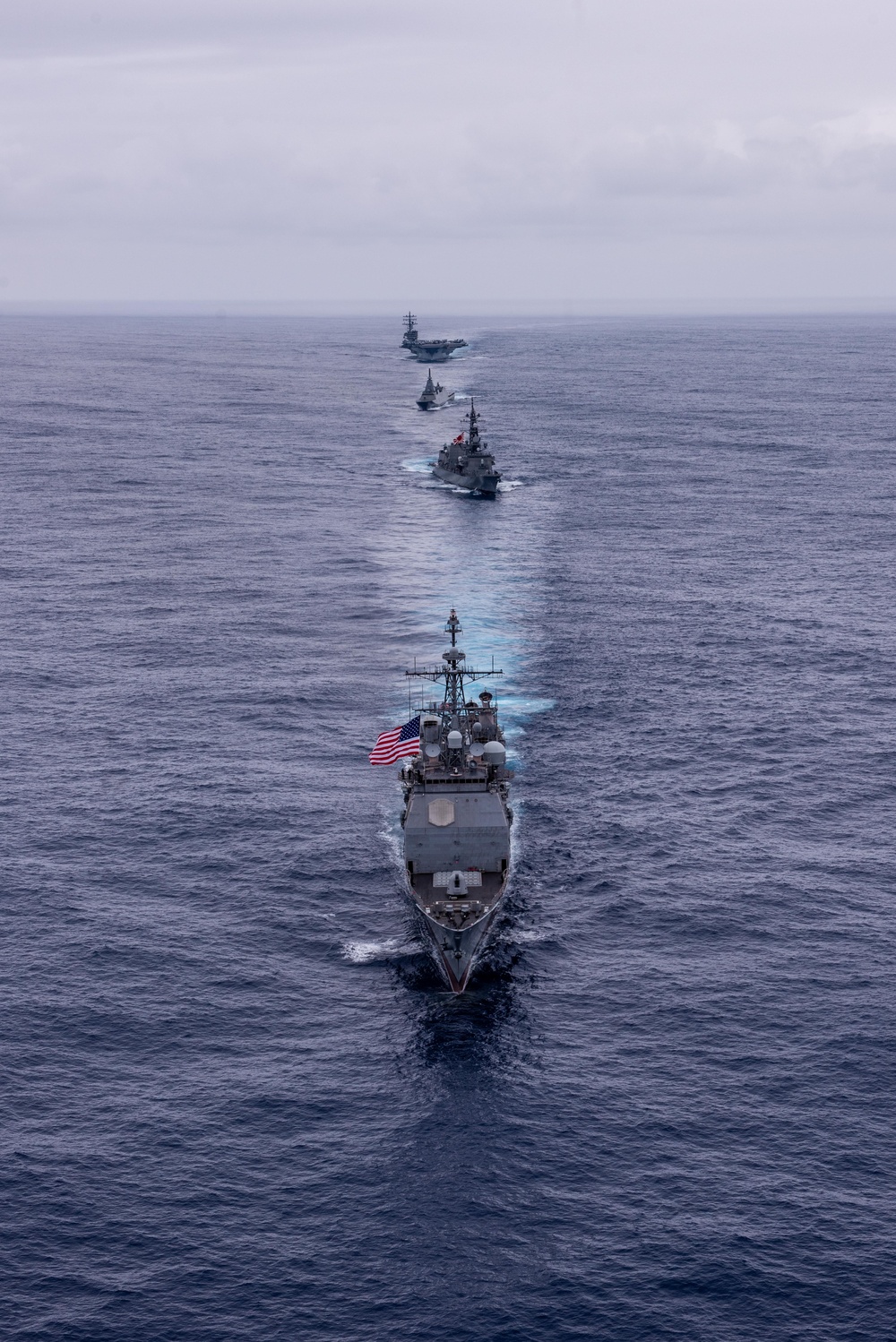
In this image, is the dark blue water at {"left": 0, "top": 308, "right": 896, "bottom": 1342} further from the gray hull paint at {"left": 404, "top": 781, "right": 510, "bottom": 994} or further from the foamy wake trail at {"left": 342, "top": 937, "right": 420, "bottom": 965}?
the gray hull paint at {"left": 404, "top": 781, "right": 510, "bottom": 994}

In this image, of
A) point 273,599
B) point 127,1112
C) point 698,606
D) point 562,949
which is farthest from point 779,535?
point 127,1112

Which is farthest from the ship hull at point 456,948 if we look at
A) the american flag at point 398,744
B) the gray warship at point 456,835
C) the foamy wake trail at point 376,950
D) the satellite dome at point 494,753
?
the satellite dome at point 494,753

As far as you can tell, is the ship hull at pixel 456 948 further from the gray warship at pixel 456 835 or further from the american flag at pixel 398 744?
the american flag at pixel 398 744

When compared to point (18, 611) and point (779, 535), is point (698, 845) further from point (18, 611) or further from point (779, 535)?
point (779, 535)

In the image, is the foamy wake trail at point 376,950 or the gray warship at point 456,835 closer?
the gray warship at point 456,835

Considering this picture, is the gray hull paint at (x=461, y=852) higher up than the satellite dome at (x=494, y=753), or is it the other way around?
the satellite dome at (x=494, y=753)
